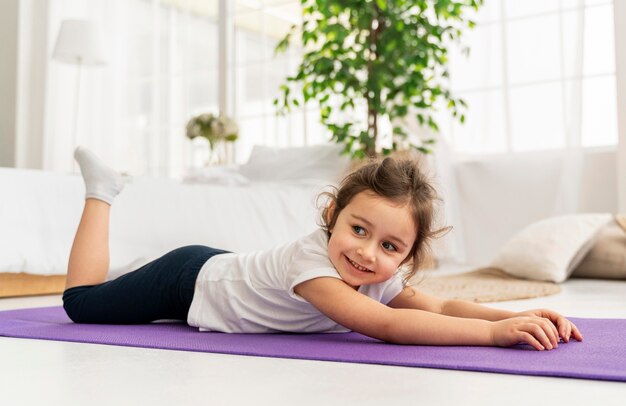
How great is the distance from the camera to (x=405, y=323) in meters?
1.34

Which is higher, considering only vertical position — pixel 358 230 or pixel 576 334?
pixel 358 230

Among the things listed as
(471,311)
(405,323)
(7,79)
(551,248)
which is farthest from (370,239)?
(7,79)

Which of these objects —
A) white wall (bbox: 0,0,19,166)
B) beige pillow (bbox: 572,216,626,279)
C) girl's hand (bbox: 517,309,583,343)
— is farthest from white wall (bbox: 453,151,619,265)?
white wall (bbox: 0,0,19,166)

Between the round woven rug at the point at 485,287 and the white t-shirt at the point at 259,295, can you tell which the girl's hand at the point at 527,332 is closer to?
the white t-shirt at the point at 259,295

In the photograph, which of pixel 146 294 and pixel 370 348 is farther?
pixel 146 294

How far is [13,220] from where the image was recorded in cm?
258

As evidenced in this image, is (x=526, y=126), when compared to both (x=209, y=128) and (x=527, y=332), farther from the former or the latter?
(x=527, y=332)

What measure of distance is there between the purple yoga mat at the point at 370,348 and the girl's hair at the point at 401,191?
0.73 ft

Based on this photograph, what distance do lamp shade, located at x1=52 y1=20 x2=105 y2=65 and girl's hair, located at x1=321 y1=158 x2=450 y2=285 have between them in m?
3.72

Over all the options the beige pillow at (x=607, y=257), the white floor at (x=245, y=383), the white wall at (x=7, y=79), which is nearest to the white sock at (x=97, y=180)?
the white floor at (x=245, y=383)

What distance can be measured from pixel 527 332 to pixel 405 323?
213 millimetres

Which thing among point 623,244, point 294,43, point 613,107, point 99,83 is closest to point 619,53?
point 613,107

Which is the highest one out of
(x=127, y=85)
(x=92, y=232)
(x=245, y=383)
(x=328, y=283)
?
(x=127, y=85)

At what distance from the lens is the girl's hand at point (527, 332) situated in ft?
4.15
